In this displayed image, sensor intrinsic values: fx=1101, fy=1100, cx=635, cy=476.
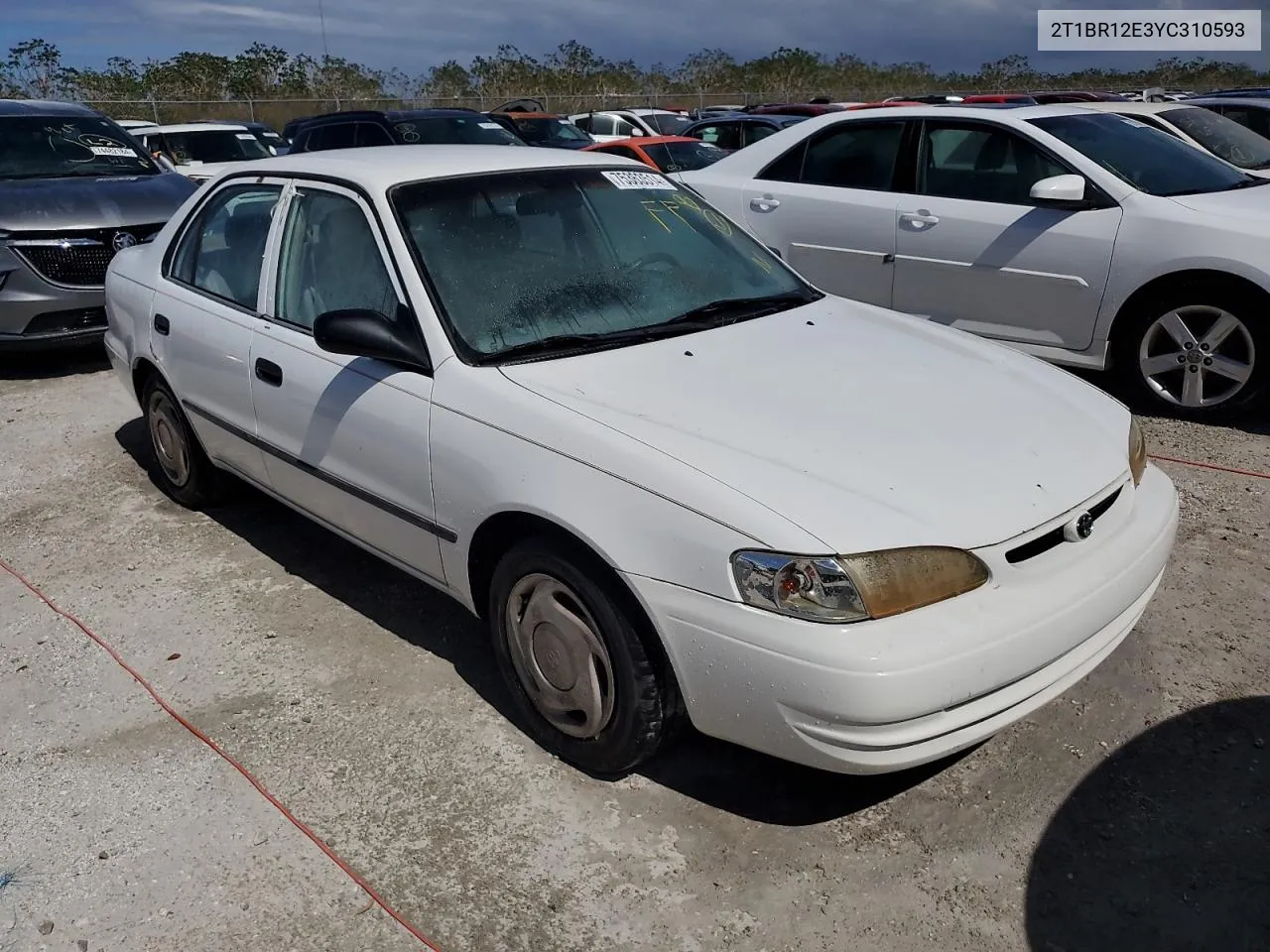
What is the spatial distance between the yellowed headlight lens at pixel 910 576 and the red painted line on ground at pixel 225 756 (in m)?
1.28

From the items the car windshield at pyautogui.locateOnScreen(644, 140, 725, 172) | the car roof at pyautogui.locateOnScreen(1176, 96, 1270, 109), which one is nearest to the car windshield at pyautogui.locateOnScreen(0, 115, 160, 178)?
the car windshield at pyautogui.locateOnScreen(644, 140, 725, 172)

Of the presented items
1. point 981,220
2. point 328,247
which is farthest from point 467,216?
point 981,220

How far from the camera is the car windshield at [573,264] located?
333 centimetres

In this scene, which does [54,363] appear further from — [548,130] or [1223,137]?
[548,130]

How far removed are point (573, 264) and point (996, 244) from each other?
317cm

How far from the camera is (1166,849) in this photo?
2680mm

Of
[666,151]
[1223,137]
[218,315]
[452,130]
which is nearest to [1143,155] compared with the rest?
[1223,137]

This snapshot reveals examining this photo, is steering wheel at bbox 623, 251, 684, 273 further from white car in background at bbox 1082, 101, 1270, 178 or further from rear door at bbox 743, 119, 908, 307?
white car in background at bbox 1082, 101, 1270, 178

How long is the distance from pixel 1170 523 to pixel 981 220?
10.7 feet

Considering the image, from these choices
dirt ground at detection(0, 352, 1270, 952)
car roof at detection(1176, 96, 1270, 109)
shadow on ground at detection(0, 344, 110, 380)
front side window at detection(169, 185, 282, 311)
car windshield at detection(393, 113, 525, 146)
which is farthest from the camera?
car windshield at detection(393, 113, 525, 146)

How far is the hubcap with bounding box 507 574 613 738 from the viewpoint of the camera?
2.89m

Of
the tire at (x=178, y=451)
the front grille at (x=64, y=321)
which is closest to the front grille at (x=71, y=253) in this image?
the front grille at (x=64, y=321)

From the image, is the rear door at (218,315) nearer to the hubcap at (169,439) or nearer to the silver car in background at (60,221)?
the hubcap at (169,439)

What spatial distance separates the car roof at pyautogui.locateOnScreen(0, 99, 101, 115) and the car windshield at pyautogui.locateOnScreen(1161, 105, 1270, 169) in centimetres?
A: 831
